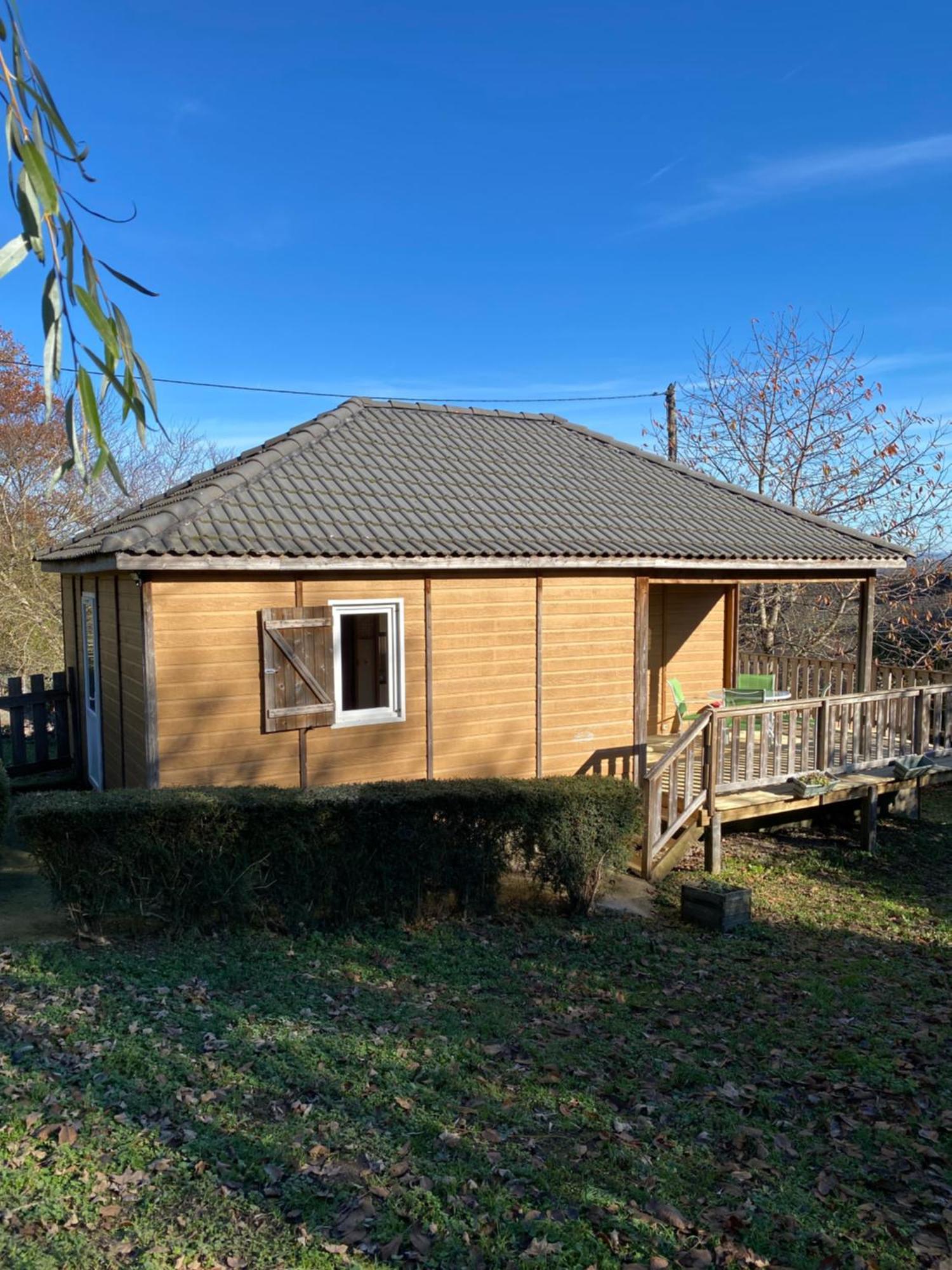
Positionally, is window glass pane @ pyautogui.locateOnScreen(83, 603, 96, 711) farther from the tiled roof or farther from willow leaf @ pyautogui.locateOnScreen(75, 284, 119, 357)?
willow leaf @ pyautogui.locateOnScreen(75, 284, 119, 357)

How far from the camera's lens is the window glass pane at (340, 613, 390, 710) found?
13773mm

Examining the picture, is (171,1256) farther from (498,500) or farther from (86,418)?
(498,500)

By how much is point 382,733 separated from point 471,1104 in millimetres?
5127

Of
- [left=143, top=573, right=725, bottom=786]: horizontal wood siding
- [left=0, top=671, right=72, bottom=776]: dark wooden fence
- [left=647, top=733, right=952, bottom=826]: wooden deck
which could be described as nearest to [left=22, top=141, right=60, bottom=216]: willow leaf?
[left=143, top=573, right=725, bottom=786]: horizontal wood siding

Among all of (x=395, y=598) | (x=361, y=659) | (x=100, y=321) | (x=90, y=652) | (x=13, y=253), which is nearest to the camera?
(x=13, y=253)

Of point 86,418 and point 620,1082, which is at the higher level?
point 86,418

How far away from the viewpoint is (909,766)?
1205 cm

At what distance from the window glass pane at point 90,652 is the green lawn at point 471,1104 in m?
5.23

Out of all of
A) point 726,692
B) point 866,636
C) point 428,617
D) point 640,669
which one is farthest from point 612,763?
point 866,636

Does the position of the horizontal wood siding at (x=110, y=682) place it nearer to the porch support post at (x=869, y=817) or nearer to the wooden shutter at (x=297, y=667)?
the wooden shutter at (x=297, y=667)

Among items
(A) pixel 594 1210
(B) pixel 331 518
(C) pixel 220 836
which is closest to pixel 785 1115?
(A) pixel 594 1210

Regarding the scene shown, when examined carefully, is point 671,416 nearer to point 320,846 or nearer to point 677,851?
point 677,851

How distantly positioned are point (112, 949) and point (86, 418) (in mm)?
5116

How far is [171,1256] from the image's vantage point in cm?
336
